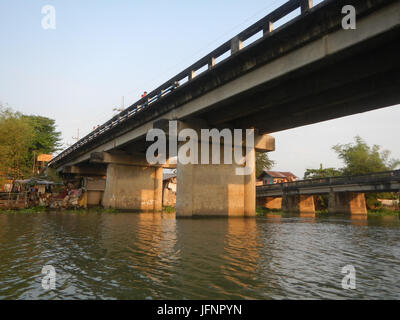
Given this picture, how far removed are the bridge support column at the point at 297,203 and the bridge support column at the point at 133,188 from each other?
23919 mm

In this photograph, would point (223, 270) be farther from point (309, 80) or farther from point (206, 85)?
point (206, 85)

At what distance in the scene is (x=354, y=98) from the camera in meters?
15.4

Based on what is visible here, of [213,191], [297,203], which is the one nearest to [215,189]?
[213,191]

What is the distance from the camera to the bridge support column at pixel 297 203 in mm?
49844

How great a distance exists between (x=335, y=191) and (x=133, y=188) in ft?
94.8

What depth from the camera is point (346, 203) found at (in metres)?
43.6

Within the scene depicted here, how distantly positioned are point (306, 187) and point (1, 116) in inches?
1697

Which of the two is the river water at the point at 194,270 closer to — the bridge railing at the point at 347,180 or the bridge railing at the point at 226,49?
the bridge railing at the point at 226,49

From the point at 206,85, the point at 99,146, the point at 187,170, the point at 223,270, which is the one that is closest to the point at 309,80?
the point at 206,85

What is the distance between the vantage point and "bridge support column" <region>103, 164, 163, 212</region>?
34406 mm

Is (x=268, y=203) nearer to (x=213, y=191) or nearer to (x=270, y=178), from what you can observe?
(x=270, y=178)

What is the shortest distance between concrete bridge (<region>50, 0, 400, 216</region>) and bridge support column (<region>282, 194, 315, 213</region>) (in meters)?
28.8

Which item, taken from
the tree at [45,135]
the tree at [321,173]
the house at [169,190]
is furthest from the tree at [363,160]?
the tree at [45,135]

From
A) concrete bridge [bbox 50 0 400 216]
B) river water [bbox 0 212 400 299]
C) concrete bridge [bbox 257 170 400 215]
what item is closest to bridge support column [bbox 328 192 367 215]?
concrete bridge [bbox 257 170 400 215]
